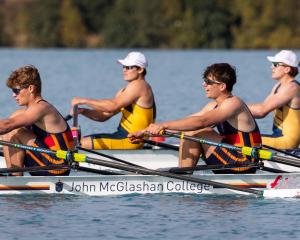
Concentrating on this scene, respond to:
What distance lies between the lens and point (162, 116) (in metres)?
29.9

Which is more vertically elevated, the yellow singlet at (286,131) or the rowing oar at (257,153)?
the yellow singlet at (286,131)

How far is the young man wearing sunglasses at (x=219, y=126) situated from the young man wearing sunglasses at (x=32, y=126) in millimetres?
994

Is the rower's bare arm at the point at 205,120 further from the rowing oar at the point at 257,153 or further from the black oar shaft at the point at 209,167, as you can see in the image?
the black oar shaft at the point at 209,167

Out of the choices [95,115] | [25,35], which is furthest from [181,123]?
[25,35]

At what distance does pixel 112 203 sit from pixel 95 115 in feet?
13.0

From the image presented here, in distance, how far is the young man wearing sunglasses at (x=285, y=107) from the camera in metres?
17.8

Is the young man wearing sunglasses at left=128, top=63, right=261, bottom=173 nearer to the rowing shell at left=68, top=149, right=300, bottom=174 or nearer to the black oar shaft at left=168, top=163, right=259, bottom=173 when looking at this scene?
the black oar shaft at left=168, top=163, right=259, bottom=173

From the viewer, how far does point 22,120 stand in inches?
569

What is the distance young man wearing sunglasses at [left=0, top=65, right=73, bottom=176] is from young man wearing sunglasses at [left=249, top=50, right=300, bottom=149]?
4.18 metres

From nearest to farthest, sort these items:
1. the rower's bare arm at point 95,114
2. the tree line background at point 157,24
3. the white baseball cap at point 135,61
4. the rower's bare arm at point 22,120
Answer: the rower's bare arm at point 22,120 → the white baseball cap at point 135,61 → the rower's bare arm at point 95,114 → the tree line background at point 157,24

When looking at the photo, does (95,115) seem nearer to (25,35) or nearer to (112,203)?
(112,203)

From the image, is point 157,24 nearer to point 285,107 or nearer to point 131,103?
point 285,107

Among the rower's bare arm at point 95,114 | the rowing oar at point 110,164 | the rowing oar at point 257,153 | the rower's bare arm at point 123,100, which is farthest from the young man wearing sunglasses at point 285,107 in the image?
the rowing oar at point 110,164

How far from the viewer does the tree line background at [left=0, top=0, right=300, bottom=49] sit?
10169 centimetres
